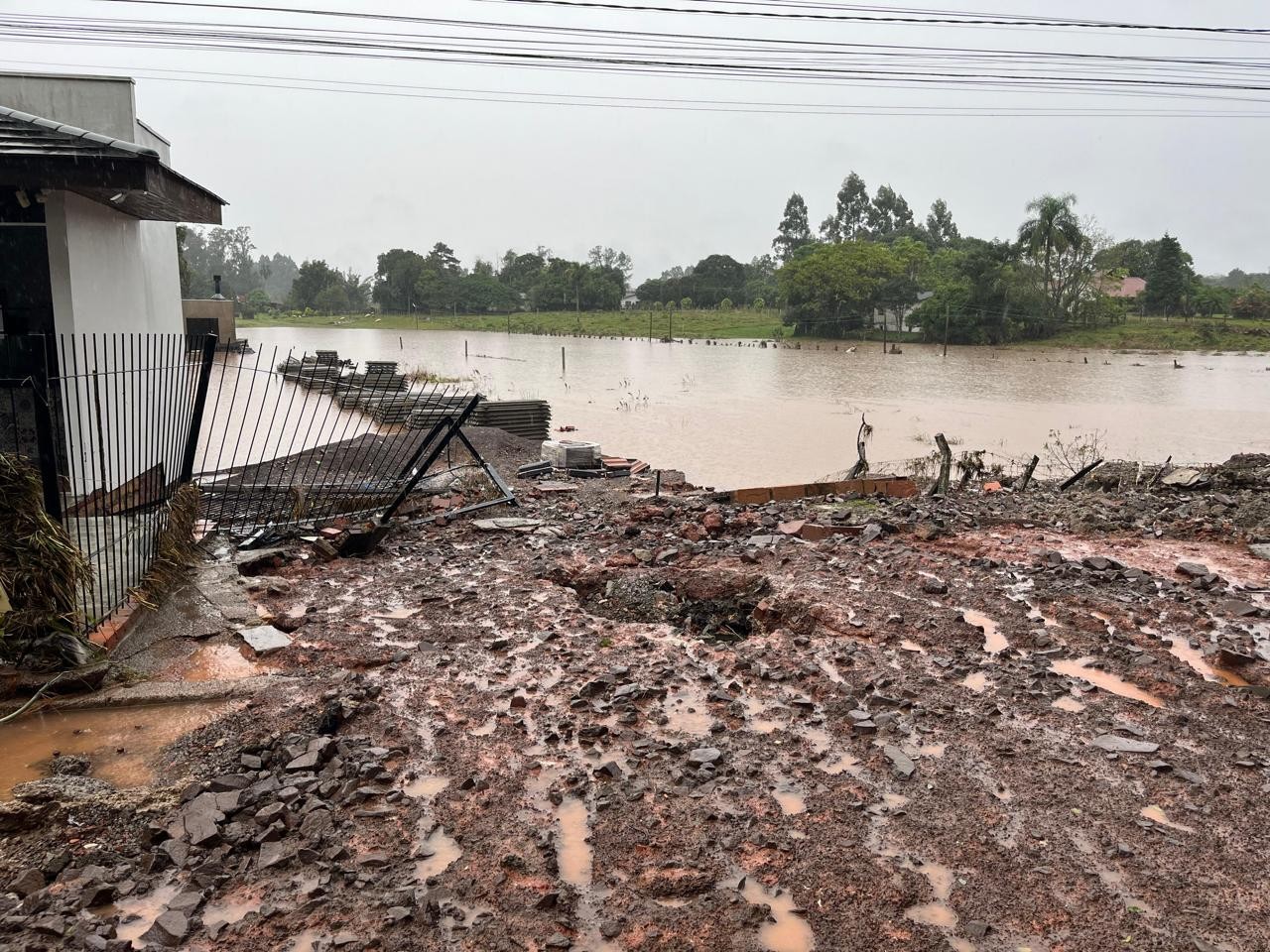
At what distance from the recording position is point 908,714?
469 cm

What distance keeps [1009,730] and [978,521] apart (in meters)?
5.21

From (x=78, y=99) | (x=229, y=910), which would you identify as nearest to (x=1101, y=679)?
(x=229, y=910)

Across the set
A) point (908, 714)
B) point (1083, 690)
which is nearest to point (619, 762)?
point (908, 714)

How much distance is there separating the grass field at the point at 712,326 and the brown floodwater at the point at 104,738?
54.9 m

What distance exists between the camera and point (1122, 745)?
4.36 m

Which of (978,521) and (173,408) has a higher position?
(173,408)

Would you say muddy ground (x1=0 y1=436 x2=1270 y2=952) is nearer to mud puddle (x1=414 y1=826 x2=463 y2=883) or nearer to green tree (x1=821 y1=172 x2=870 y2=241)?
mud puddle (x1=414 y1=826 x2=463 y2=883)

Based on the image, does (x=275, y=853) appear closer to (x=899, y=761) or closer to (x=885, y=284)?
(x=899, y=761)

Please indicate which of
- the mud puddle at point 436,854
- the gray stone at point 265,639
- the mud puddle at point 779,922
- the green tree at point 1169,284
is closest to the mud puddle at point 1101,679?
the mud puddle at point 779,922

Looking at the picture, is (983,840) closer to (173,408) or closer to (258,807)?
(258,807)

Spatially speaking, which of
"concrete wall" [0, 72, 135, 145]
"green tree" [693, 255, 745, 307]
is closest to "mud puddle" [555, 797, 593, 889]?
"concrete wall" [0, 72, 135, 145]

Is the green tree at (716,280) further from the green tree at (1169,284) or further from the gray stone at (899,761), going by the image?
the gray stone at (899,761)

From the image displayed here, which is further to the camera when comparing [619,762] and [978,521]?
[978,521]

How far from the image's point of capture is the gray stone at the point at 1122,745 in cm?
430
